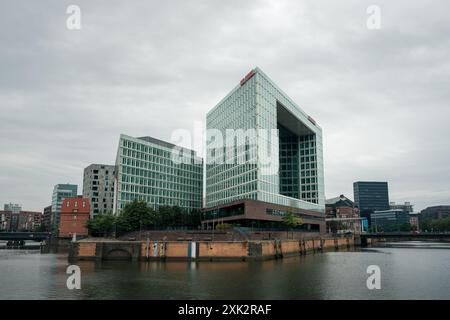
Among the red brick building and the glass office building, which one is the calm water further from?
the red brick building

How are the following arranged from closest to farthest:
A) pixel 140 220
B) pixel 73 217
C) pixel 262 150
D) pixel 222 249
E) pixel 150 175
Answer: pixel 222 249 → pixel 140 220 → pixel 262 150 → pixel 73 217 → pixel 150 175

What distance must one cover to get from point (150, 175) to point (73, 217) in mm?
36850

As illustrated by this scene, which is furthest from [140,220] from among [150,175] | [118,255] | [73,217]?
[73,217]

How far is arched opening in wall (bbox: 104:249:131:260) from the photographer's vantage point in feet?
294

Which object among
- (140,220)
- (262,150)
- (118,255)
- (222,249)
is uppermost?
(262,150)

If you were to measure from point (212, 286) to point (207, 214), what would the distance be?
115 m

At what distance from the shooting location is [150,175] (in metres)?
179

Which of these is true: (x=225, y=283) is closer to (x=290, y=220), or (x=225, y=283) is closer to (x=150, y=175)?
(x=290, y=220)

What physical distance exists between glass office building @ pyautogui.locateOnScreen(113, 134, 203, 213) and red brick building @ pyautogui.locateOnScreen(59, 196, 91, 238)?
49.3 feet

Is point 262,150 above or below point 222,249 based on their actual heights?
above

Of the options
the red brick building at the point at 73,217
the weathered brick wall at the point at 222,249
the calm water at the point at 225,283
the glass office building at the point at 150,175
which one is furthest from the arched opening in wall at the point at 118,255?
the red brick building at the point at 73,217

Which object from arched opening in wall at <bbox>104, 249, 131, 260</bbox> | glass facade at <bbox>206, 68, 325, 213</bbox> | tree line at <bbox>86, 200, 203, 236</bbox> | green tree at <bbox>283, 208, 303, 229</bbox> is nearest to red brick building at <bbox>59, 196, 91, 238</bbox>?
tree line at <bbox>86, 200, 203, 236</bbox>

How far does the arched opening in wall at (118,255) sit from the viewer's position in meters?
89.7

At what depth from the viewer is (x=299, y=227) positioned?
156 m
